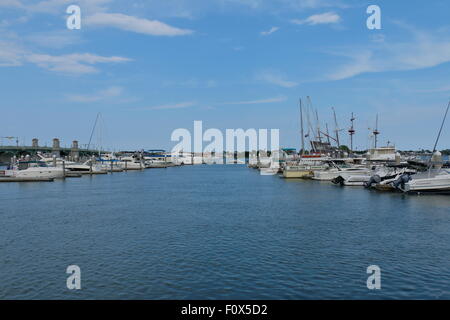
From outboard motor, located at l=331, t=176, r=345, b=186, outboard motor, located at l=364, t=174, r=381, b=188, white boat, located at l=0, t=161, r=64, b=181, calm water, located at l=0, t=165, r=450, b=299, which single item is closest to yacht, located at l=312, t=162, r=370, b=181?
outboard motor, located at l=331, t=176, r=345, b=186

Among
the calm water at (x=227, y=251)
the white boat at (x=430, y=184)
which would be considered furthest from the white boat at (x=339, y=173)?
the calm water at (x=227, y=251)

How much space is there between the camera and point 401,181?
2450 inches

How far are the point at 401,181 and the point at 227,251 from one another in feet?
148

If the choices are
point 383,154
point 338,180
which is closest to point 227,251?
point 338,180

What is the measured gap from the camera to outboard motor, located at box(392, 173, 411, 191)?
61656 mm

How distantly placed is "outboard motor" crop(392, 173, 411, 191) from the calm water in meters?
12.5

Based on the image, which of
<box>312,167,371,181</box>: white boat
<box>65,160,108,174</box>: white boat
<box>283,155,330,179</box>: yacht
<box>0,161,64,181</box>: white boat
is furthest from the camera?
<box>65,160,108,174</box>: white boat

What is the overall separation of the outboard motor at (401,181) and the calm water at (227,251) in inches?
492

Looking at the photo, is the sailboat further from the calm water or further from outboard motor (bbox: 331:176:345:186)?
outboard motor (bbox: 331:176:345:186)

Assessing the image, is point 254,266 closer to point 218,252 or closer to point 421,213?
point 218,252

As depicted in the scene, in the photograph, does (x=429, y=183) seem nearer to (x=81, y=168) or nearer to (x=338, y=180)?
(x=338, y=180)

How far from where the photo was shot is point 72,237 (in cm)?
3216

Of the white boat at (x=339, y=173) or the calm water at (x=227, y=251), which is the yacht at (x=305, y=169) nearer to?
the white boat at (x=339, y=173)
